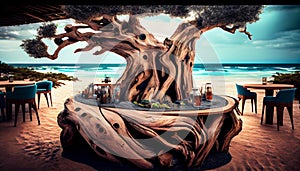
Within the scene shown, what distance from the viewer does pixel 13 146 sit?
334 centimetres

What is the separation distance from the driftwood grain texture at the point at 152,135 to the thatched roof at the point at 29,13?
179cm

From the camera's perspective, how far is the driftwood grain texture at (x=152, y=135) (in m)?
2.49

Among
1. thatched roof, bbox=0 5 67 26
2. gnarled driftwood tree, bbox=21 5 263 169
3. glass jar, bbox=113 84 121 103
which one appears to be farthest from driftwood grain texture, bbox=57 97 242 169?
thatched roof, bbox=0 5 67 26

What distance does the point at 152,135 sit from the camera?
247 cm

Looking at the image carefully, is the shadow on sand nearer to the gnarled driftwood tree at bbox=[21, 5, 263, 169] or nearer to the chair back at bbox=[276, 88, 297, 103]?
the gnarled driftwood tree at bbox=[21, 5, 263, 169]

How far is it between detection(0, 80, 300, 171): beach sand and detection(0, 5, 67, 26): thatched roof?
71.1 inches

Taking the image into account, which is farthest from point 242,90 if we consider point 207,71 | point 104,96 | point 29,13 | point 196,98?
point 207,71

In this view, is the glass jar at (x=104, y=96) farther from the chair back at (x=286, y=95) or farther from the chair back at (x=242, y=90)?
the chair back at (x=242, y=90)

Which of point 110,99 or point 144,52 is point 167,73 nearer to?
point 144,52

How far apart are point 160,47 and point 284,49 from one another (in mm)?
15362

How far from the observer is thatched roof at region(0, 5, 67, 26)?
348cm

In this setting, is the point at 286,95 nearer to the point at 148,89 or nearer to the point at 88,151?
the point at 148,89

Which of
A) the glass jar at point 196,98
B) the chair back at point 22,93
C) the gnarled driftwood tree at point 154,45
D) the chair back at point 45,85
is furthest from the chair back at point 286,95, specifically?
the chair back at point 45,85

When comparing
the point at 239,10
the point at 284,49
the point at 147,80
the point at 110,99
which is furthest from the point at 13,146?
the point at 284,49
